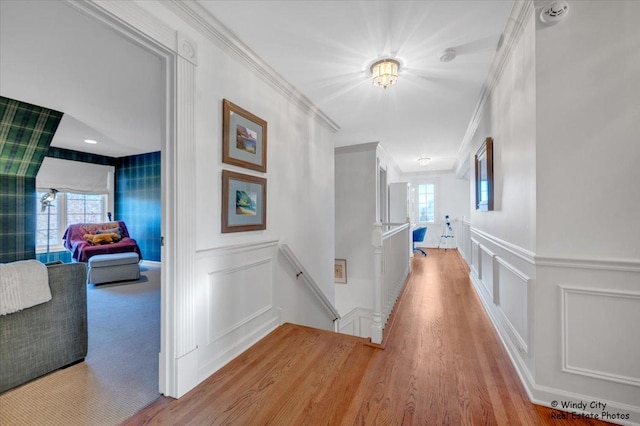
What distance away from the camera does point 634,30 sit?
1391mm

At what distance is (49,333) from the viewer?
6.08ft

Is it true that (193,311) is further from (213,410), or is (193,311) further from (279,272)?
(279,272)

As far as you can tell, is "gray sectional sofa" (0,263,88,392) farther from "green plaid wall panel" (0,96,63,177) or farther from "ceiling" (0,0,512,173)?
"green plaid wall panel" (0,96,63,177)

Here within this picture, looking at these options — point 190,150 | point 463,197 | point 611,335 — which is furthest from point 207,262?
point 463,197

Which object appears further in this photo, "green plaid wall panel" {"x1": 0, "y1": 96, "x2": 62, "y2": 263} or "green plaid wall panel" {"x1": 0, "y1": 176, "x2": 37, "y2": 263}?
"green plaid wall panel" {"x1": 0, "y1": 176, "x2": 37, "y2": 263}

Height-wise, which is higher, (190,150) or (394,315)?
(190,150)

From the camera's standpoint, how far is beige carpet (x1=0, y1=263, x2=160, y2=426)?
1479mm

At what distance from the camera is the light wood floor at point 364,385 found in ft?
4.81

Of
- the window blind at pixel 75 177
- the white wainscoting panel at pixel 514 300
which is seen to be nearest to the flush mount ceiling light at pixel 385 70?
the white wainscoting panel at pixel 514 300

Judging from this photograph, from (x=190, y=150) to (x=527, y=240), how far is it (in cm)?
234

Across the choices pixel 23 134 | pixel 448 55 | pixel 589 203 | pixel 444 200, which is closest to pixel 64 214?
pixel 23 134

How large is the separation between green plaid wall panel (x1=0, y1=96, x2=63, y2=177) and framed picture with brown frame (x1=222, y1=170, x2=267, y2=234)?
134 inches

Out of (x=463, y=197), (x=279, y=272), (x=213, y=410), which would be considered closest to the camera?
(x=213, y=410)

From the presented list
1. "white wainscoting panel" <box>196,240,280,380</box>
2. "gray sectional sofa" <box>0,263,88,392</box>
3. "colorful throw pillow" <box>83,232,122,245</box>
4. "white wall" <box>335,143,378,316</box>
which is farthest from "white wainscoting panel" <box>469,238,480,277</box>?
"colorful throw pillow" <box>83,232,122,245</box>
